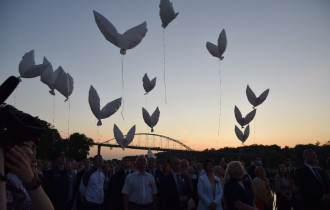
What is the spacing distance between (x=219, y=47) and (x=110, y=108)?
3.73 metres

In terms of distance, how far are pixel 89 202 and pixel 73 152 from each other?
8179 cm

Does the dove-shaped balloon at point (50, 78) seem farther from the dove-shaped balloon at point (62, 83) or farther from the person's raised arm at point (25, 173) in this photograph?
the person's raised arm at point (25, 173)

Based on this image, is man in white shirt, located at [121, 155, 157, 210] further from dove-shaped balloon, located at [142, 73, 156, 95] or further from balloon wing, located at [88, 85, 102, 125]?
dove-shaped balloon, located at [142, 73, 156, 95]

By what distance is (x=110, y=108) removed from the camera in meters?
8.31

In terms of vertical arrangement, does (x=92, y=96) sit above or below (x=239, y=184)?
above

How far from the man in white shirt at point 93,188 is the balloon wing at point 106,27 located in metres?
2.94

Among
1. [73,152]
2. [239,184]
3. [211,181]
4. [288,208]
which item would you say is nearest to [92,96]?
[211,181]

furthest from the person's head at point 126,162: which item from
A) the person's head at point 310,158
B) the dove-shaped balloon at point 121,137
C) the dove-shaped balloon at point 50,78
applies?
the person's head at point 310,158

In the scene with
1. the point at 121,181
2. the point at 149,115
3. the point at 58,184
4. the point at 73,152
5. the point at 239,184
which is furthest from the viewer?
the point at 73,152

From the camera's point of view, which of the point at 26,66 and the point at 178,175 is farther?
the point at 26,66

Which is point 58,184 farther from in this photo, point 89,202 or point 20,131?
point 20,131

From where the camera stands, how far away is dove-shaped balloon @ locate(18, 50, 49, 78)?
6.98 metres

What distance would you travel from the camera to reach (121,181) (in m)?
7.78

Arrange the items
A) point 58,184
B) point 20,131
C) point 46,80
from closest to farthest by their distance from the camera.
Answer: point 20,131 → point 58,184 → point 46,80
